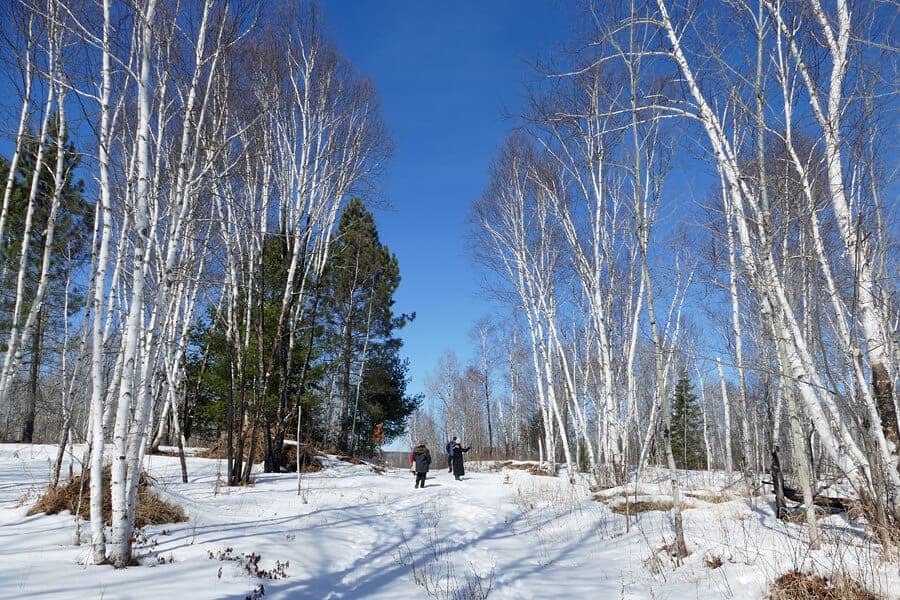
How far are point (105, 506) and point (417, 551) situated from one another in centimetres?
373

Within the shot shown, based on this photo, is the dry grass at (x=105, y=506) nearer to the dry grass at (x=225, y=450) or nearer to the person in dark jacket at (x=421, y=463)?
the person in dark jacket at (x=421, y=463)

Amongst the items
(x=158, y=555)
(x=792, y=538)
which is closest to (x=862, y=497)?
(x=792, y=538)

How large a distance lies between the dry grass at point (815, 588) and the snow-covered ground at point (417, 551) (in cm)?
14

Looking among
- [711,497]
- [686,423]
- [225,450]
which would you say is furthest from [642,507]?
[686,423]

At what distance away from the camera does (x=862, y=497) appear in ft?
15.6

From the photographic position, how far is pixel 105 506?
6.02 meters

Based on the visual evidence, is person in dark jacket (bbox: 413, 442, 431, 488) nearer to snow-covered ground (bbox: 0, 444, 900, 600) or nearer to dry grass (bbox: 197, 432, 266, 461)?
snow-covered ground (bbox: 0, 444, 900, 600)

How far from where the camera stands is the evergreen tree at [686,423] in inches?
1172

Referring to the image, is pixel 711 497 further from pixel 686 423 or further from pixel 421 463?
pixel 686 423

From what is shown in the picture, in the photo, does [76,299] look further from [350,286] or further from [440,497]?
[440,497]

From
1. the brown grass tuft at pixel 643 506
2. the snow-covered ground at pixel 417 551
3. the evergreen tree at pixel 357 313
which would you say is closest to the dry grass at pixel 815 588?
the snow-covered ground at pixel 417 551

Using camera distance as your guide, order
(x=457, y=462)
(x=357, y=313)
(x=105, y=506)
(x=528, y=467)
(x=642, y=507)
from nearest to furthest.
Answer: (x=105, y=506), (x=642, y=507), (x=457, y=462), (x=528, y=467), (x=357, y=313)

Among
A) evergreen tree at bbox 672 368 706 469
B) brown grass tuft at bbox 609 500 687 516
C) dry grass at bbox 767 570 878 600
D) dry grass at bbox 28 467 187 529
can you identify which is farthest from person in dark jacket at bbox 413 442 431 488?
evergreen tree at bbox 672 368 706 469

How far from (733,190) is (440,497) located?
8.71m
